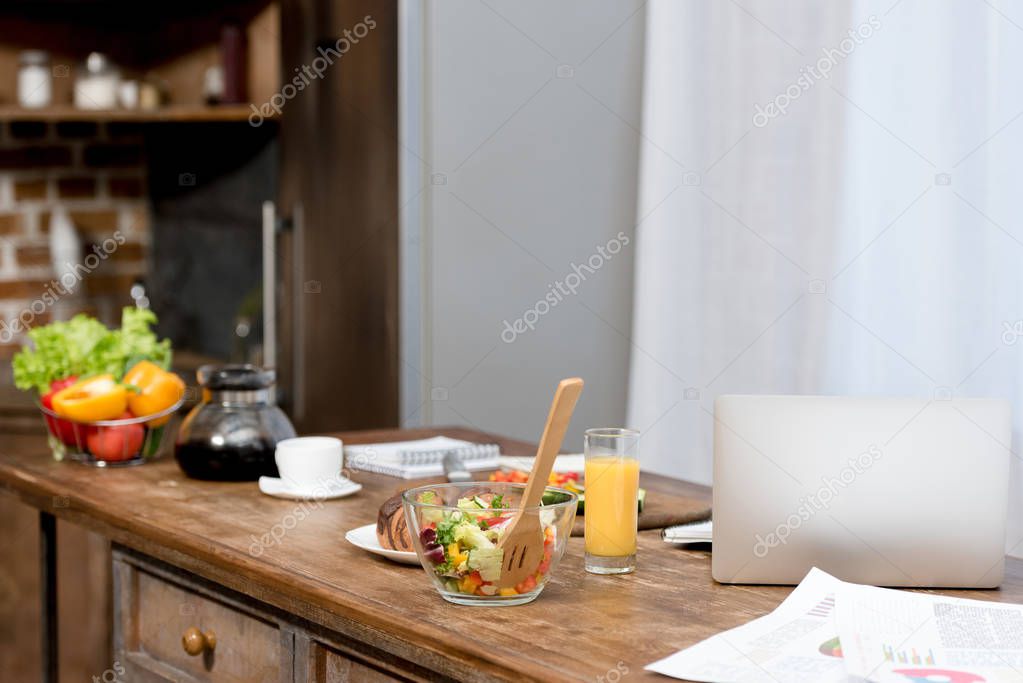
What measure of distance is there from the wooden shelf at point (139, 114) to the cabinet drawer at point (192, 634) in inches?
74.9

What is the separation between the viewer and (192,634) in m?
1.50

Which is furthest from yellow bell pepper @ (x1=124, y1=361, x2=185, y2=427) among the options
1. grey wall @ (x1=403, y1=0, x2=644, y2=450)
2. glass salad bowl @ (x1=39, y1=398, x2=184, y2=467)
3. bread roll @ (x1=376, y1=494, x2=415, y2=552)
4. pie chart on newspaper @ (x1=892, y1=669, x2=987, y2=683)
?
pie chart on newspaper @ (x1=892, y1=669, x2=987, y2=683)

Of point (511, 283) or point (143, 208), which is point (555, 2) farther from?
point (143, 208)

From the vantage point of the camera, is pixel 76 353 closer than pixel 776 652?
No

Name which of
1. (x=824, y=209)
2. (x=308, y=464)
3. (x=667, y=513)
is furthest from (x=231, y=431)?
(x=824, y=209)

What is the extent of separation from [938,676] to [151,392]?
1.34 m

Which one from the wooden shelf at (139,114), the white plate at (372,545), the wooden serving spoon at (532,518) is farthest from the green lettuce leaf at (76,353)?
the wooden shelf at (139,114)

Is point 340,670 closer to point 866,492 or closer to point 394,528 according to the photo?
point 394,528

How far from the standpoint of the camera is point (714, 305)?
8.75 feet

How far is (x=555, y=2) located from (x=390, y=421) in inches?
42.8

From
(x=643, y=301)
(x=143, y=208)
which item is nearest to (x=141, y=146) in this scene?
(x=143, y=208)

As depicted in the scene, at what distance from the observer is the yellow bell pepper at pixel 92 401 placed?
6.25 ft

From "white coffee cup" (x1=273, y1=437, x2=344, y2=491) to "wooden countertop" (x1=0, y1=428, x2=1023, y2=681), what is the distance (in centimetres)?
4

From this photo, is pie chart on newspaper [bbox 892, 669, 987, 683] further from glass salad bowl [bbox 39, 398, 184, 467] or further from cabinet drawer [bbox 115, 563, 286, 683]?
glass salad bowl [bbox 39, 398, 184, 467]
